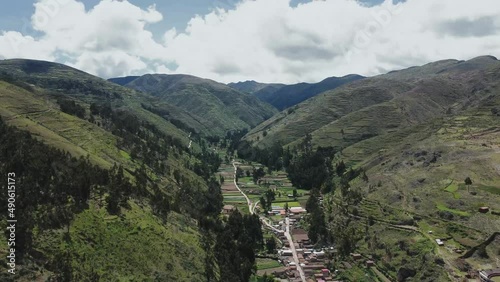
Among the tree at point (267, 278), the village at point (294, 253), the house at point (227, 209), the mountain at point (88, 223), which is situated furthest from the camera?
the house at point (227, 209)

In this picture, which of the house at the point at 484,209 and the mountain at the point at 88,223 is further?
the house at the point at 484,209

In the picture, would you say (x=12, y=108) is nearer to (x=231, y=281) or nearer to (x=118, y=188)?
(x=118, y=188)

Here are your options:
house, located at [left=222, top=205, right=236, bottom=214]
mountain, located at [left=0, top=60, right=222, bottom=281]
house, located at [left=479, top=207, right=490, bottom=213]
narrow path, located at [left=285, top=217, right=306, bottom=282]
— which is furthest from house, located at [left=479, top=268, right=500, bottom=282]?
house, located at [left=222, top=205, right=236, bottom=214]

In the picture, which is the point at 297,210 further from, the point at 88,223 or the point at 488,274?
the point at 88,223

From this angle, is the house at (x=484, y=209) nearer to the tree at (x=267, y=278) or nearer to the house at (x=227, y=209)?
the tree at (x=267, y=278)

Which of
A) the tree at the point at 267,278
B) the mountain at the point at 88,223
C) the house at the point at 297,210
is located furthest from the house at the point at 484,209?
the mountain at the point at 88,223

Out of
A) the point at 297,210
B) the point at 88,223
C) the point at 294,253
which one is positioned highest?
the point at 88,223

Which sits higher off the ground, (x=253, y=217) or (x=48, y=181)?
(x=48, y=181)

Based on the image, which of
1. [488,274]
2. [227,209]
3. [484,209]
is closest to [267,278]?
[488,274]

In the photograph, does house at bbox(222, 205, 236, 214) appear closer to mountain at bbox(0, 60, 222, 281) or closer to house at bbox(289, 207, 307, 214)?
house at bbox(289, 207, 307, 214)

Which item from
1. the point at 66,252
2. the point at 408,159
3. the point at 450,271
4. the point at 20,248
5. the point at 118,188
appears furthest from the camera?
the point at 408,159

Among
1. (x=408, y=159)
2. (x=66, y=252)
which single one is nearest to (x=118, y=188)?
(x=66, y=252)
